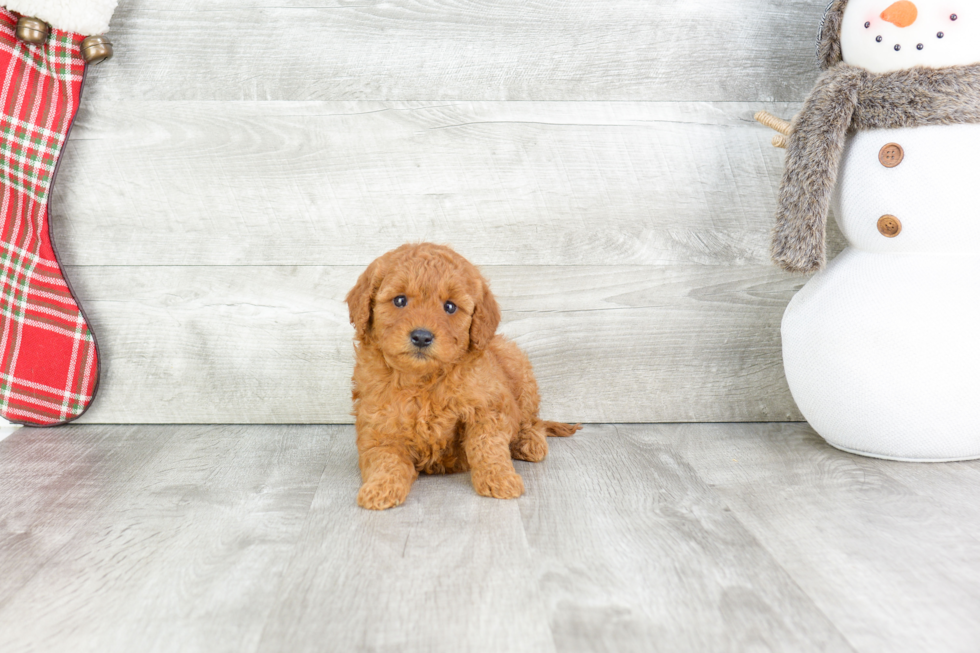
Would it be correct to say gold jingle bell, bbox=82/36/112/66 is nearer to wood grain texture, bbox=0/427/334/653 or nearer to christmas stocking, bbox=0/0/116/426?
christmas stocking, bbox=0/0/116/426

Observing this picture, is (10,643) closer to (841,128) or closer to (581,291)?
(581,291)

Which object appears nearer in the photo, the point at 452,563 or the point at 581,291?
the point at 452,563

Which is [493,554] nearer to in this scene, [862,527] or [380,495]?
[380,495]

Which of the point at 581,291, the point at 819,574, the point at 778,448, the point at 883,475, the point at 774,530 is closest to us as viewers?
the point at 819,574

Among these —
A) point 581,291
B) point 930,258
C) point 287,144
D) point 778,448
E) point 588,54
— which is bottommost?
point 778,448

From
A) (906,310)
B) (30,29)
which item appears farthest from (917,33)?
(30,29)

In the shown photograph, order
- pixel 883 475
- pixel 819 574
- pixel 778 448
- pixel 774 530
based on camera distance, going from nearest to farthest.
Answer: pixel 819 574
pixel 774 530
pixel 883 475
pixel 778 448

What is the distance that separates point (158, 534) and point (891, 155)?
5.88 feet

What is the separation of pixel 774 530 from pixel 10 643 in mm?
1325

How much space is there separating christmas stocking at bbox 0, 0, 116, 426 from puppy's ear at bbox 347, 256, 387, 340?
36.0 inches

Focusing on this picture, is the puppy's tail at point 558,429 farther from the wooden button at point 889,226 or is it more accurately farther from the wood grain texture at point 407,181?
the wooden button at point 889,226

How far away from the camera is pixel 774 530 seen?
150 cm

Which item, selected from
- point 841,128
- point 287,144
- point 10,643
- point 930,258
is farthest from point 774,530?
point 287,144

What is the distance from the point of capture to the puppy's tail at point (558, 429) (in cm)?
213
